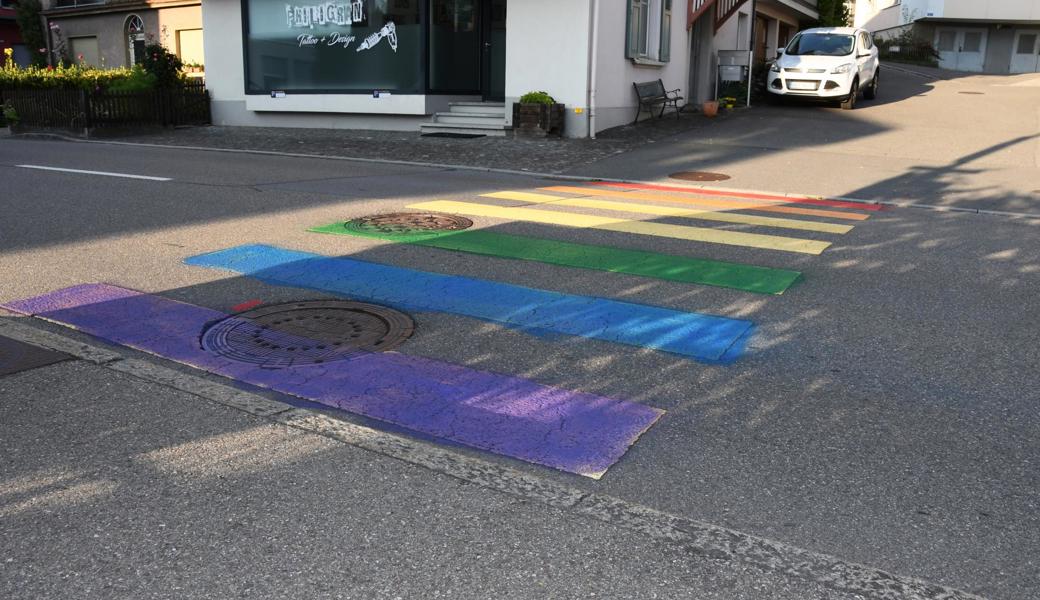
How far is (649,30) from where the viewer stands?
20328mm

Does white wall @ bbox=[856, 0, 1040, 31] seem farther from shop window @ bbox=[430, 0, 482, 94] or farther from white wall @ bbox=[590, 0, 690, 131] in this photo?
shop window @ bbox=[430, 0, 482, 94]

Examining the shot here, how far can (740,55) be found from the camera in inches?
951

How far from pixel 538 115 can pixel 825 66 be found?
8.36m

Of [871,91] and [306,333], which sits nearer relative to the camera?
[306,333]

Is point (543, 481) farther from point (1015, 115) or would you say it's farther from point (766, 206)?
point (1015, 115)

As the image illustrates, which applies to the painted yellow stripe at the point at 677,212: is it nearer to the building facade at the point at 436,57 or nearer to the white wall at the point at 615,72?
the building facade at the point at 436,57

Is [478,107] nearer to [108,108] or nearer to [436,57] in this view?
[436,57]

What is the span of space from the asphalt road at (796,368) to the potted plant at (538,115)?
7792mm

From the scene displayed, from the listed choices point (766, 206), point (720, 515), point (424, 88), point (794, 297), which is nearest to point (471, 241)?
point (794, 297)

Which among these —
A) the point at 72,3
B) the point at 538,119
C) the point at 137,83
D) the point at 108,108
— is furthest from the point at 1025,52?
the point at 108,108

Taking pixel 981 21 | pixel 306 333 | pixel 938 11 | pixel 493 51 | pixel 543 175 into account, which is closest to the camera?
pixel 306 333

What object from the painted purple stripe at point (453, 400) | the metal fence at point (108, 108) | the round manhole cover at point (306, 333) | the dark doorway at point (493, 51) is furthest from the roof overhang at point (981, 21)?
the painted purple stripe at point (453, 400)

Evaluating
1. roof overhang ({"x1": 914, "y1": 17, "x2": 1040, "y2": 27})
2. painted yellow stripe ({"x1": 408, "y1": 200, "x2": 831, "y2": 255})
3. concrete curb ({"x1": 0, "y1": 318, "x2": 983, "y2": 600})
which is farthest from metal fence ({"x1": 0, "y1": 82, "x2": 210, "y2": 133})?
roof overhang ({"x1": 914, "y1": 17, "x2": 1040, "y2": 27})

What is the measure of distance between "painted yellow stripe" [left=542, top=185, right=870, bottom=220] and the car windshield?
1257cm
